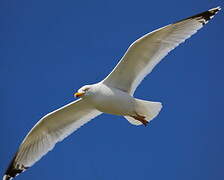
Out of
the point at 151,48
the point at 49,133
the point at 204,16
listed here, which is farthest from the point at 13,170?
the point at 204,16

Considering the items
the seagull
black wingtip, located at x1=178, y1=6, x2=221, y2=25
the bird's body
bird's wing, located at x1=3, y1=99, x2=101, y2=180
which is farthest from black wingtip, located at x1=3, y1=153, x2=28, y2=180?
black wingtip, located at x1=178, y1=6, x2=221, y2=25

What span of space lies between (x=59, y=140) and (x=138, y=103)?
156 cm

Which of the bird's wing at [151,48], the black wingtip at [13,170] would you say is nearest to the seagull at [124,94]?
the bird's wing at [151,48]

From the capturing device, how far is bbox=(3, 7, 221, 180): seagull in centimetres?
747

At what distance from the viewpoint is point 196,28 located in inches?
293

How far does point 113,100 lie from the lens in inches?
302

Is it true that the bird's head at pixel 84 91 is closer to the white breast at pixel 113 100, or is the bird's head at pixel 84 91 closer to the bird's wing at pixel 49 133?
the white breast at pixel 113 100

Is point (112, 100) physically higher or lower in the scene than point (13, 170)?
higher

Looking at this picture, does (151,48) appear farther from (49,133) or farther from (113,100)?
(49,133)

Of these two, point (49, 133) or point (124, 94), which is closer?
point (124, 94)

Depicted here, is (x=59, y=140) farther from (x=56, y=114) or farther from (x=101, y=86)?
(x=101, y=86)

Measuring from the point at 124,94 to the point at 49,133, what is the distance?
149 cm

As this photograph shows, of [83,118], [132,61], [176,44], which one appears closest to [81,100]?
[83,118]

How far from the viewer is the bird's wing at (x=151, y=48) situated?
7445mm
